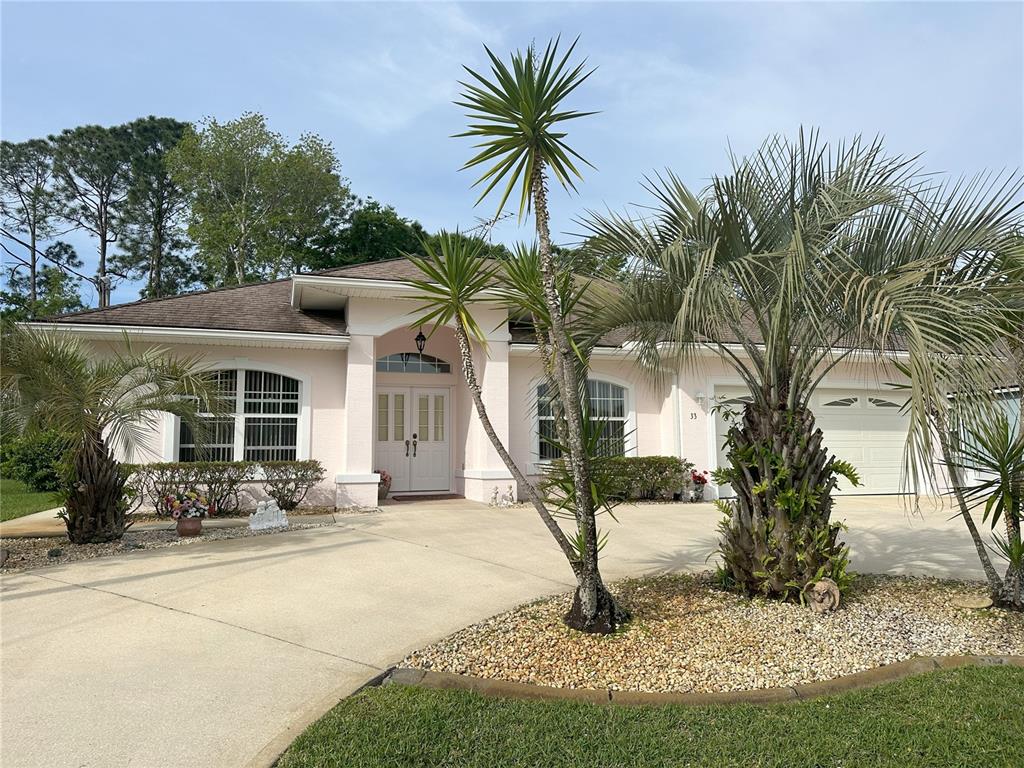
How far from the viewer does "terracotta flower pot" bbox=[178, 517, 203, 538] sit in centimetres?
881

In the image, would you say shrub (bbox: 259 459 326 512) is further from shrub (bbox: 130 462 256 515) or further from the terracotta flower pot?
the terracotta flower pot

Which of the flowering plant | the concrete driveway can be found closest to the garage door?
the concrete driveway

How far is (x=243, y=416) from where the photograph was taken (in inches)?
479

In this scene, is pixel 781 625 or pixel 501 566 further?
pixel 501 566

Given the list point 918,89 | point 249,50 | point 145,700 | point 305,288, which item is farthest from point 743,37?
point 145,700

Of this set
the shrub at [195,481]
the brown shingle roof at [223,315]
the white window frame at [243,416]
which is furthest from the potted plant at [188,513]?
the brown shingle roof at [223,315]

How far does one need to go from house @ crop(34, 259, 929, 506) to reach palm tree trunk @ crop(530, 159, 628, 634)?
5.85m

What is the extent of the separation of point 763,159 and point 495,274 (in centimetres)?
254

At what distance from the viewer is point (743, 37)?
8.82 metres

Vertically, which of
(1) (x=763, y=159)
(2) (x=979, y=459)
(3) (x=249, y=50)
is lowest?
(2) (x=979, y=459)

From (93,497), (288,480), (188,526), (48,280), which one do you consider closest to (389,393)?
(288,480)

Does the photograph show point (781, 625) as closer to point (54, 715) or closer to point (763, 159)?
point (763, 159)

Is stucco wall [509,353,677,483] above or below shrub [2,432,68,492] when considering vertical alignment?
above

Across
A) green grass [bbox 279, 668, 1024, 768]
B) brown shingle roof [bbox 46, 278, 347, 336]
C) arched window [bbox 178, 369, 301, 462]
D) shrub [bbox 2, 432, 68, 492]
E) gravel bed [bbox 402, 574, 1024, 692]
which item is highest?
brown shingle roof [bbox 46, 278, 347, 336]
